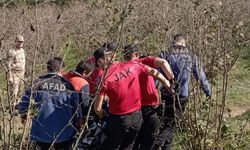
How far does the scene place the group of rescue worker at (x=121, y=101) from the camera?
5.12 meters

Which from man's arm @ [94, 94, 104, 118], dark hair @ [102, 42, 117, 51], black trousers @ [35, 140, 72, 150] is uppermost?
dark hair @ [102, 42, 117, 51]

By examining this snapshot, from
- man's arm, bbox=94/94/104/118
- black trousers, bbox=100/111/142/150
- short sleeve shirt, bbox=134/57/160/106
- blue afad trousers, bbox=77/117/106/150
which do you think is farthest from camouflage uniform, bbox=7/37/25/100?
blue afad trousers, bbox=77/117/106/150

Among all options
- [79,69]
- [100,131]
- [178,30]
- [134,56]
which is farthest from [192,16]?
[178,30]

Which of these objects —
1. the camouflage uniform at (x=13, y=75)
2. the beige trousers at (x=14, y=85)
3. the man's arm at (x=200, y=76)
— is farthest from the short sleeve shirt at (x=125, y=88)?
the beige trousers at (x=14, y=85)

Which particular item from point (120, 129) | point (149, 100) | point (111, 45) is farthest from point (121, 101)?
point (111, 45)

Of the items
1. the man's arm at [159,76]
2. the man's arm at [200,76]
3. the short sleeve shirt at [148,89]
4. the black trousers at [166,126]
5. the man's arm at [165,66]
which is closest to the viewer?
the man's arm at [200,76]

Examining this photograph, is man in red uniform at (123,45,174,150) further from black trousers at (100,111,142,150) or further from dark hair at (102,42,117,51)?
dark hair at (102,42,117,51)

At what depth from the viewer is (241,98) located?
11055 millimetres

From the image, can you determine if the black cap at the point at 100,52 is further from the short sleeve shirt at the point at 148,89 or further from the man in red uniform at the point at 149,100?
the short sleeve shirt at the point at 148,89

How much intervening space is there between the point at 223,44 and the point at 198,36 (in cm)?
26

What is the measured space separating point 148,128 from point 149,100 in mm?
392

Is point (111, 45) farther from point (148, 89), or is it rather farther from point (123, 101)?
point (148, 89)

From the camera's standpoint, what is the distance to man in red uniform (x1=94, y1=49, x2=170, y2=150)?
561 cm

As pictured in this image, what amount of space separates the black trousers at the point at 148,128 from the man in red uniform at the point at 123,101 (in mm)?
329
